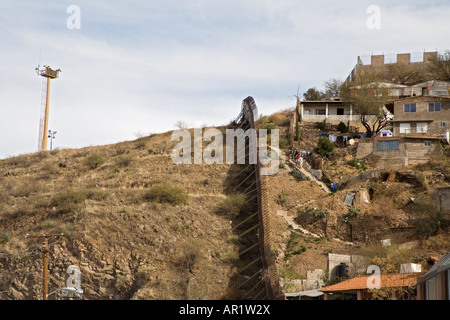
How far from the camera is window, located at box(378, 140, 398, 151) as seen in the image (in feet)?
159

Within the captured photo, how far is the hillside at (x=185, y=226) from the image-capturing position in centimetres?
3597

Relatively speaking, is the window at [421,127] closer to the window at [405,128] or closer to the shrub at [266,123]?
the window at [405,128]

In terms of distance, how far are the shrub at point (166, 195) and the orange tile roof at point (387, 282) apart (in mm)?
13848

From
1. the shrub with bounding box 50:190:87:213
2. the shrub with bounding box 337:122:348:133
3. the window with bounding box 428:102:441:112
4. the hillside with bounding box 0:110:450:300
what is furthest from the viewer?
the shrub with bounding box 337:122:348:133

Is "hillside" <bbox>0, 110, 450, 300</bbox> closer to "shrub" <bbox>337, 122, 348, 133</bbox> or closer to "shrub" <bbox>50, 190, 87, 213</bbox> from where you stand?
"shrub" <bbox>50, 190, 87, 213</bbox>

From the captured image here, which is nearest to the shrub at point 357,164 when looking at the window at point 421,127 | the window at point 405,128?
the window at point 405,128

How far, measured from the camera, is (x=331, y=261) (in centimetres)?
3734

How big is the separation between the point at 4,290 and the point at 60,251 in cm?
345

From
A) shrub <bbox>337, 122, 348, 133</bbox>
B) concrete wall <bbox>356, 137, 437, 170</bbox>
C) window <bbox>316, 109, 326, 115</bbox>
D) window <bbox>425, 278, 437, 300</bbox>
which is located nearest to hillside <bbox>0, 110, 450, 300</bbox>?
concrete wall <bbox>356, 137, 437, 170</bbox>

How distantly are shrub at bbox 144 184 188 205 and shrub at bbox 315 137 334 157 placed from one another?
1258 cm

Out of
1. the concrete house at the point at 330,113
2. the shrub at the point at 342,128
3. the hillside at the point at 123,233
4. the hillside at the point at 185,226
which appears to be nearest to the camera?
the hillside at the point at 123,233

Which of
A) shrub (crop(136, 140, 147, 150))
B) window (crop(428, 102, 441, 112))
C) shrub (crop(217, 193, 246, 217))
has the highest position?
window (crop(428, 102, 441, 112))

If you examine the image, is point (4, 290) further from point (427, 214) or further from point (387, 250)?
point (427, 214)
